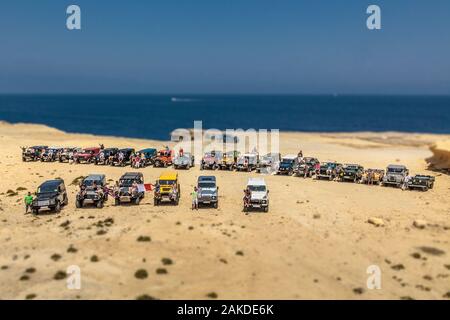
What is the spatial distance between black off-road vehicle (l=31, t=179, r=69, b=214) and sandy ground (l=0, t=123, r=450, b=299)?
0.85m

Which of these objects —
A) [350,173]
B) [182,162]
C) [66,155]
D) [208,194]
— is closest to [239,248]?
[208,194]

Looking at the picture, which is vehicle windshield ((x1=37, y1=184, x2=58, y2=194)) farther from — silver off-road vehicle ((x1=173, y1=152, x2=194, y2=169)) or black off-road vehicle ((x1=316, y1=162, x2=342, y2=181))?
black off-road vehicle ((x1=316, y1=162, x2=342, y2=181))

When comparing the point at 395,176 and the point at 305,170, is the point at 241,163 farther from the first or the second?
the point at 395,176

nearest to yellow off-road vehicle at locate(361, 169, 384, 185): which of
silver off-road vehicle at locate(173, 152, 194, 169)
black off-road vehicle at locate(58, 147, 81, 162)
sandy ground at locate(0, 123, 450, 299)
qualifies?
sandy ground at locate(0, 123, 450, 299)

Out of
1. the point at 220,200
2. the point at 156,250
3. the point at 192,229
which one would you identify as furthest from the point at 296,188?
the point at 156,250

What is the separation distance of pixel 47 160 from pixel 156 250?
3524 centimetres

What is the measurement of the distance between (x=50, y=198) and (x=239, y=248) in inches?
635

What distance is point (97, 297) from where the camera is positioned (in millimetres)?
20359

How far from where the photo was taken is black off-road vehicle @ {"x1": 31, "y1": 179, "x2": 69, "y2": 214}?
33.3 metres

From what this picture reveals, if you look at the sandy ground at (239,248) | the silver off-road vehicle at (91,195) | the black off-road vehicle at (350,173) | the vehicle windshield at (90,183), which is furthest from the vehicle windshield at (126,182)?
the black off-road vehicle at (350,173)

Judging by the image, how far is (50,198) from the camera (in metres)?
33.6

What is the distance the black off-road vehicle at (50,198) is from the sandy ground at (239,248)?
85 centimetres
